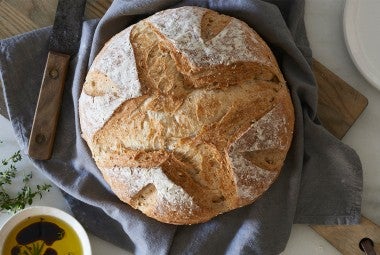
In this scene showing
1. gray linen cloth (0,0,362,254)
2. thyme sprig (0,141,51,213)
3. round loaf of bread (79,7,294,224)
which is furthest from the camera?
thyme sprig (0,141,51,213)

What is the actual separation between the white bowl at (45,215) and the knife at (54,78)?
0.19m

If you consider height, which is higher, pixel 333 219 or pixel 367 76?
pixel 367 76

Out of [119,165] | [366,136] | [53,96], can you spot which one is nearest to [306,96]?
[366,136]

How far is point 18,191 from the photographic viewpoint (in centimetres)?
184

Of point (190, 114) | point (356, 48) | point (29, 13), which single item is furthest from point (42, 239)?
point (356, 48)

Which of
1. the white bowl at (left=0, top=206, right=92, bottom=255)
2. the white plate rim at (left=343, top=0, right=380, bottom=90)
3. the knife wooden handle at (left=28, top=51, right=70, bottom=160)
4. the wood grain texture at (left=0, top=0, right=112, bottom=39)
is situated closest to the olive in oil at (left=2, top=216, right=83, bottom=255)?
the white bowl at (left=0, top=206, right=92, bottom=255)

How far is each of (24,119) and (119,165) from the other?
47 cm

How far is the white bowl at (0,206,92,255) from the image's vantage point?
1686mm

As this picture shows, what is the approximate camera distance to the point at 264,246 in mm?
1681

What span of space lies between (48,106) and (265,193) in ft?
2.63

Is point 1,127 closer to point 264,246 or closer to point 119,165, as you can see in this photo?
point 119,165

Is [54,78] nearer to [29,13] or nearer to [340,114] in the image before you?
[29,13]

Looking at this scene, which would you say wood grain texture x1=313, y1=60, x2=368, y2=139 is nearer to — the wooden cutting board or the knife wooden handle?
the wooden cutting board

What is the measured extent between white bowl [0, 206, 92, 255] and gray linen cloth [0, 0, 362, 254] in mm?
86
